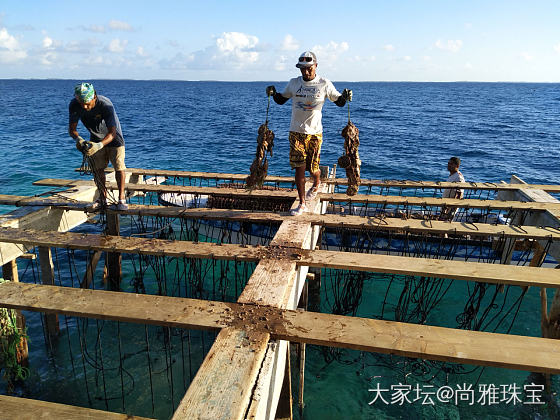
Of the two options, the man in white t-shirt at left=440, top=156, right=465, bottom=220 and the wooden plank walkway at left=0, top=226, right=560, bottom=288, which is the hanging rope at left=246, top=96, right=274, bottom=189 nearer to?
the wooden plank walkway at left=0, top=226, right=560, bottom=288

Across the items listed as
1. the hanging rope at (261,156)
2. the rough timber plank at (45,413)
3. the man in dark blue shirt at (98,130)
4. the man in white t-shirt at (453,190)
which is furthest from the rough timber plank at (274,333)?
the man in white t-shirt at (453,190)

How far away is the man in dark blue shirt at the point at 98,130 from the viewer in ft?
16.9

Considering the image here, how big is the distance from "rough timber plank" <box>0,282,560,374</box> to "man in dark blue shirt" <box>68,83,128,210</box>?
9.20 ft

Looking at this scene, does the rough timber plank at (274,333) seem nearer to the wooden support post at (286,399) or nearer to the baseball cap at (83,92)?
the wooden support post at (286,399)

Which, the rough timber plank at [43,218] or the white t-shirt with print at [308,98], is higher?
the white t-shirt with print at [308,98]

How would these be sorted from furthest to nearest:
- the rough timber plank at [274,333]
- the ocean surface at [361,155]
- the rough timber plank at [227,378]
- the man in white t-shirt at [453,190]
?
the man in white t-shirt at [453,190]
the ocean surface at [361,155]
the rough timber plank at [274,333]
the rough timber plank at [227,378]

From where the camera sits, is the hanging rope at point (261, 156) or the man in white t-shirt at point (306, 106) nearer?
the man in white t-shirt at point (306, 106)

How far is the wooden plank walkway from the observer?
11.2 feet

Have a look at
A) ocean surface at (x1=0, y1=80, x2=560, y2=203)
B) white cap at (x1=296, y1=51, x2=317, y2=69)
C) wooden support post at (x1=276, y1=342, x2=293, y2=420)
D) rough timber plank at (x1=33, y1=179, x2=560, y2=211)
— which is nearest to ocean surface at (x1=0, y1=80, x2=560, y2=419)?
ocean surface at (x1=0, y1=80, x2=560, y2=203)

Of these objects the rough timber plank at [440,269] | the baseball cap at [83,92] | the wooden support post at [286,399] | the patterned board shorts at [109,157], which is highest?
the baseball cap at [83,92]

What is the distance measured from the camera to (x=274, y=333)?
101 inches

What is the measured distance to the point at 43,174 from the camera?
762 inches

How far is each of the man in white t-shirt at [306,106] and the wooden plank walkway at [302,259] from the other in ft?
4.42

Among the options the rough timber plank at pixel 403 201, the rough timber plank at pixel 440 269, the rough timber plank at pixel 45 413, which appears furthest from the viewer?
the rough timber plank at pixel 403 201
